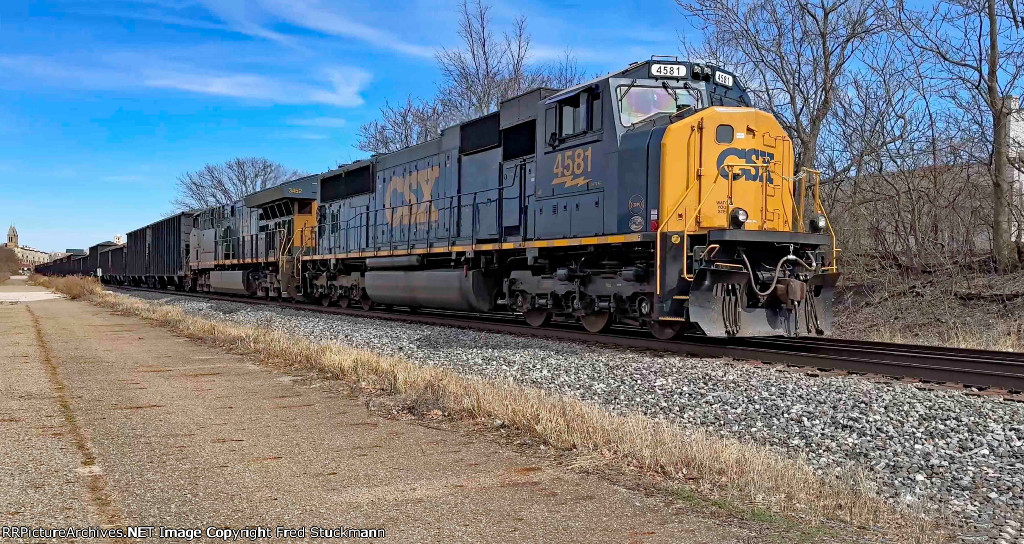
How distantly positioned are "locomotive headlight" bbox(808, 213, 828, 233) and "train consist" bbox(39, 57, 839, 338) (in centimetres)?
2

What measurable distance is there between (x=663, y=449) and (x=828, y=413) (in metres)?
2.06

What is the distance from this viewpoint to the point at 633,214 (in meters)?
9.95

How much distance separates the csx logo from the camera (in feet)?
Result: 32.1

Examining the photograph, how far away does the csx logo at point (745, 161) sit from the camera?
386 inches

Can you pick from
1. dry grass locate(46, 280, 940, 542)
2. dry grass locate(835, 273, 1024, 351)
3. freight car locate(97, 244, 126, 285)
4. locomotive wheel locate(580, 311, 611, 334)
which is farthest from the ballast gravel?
freight car locate(97, 244, 126, 285)

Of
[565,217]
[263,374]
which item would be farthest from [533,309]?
[263,374]

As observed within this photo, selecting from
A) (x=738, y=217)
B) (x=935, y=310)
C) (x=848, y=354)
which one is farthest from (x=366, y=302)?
(x=935, y=310)

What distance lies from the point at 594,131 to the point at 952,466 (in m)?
7.12

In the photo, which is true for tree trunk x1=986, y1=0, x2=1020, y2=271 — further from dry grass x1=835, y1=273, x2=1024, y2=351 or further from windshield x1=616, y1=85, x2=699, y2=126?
windshield x1=616, y1=85, x2=699, y2=126

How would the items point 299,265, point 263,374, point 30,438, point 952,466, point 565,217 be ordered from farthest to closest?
point 299,265, point 565,217, point 263,374, point 30,438, point 952,466

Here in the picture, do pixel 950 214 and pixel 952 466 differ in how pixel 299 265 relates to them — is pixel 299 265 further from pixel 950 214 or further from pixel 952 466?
pixel 952 466

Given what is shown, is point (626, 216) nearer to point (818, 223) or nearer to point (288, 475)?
point (818, 223)

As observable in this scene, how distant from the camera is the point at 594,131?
10594mm

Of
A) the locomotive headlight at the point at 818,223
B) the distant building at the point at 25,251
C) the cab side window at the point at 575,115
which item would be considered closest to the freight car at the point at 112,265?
the cab side window at the point at 575,115
